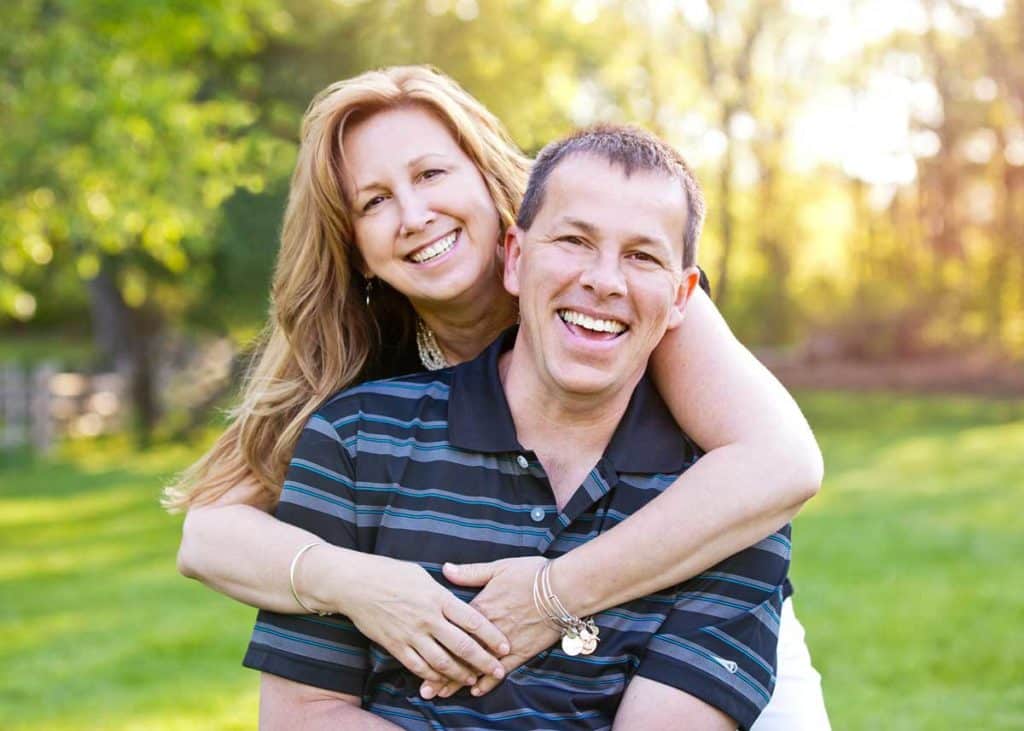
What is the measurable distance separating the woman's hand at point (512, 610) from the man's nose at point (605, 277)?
54 cm

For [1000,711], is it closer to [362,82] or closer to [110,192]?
[362,82]

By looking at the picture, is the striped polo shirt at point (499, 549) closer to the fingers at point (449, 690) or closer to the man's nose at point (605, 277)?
the fingers at point (449, 690)

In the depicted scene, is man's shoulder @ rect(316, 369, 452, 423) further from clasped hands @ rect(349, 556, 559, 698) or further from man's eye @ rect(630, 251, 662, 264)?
man's eye @ rect(630, 251, 662, 264)

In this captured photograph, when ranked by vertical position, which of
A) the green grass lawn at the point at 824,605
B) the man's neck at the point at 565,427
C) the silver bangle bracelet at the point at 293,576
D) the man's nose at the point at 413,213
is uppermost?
the man's nose at the point at 413,213

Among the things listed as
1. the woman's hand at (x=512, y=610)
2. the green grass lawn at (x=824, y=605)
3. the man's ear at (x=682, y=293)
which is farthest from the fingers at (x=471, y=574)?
the green grass lawn at (x=824, y=605)

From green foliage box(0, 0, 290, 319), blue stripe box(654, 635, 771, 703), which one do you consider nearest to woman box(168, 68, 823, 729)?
blue stripe box(654, 635, 771, 703)

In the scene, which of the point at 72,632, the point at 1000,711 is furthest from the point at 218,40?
the point at 1000,711

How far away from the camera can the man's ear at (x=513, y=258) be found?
2861mm

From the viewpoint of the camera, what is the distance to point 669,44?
26000mm

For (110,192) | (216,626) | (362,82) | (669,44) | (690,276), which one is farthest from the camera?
(669,44)

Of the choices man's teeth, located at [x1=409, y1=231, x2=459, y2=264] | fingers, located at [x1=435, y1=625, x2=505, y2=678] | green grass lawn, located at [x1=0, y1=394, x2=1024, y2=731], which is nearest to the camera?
fingers, located at [x1=435, y1=625, x2=505, y2=678]

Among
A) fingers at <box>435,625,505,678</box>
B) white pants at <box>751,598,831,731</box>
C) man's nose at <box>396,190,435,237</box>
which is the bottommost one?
white pants at <box>751,598,831,731</box>

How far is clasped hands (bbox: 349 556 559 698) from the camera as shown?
2.56 m

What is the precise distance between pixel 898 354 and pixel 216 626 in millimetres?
17081
